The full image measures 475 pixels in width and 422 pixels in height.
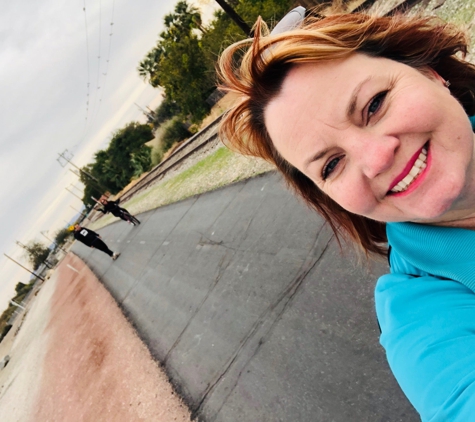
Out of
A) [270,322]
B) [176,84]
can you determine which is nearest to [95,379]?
[270,322]

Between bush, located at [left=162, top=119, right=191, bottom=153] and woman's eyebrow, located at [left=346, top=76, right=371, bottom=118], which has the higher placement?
bush, located at [left=162, top=119, right=191, bottom=153]

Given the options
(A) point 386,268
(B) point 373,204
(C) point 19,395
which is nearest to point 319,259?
(A) point 386,268

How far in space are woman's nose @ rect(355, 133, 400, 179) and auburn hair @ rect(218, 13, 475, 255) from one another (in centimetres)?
42

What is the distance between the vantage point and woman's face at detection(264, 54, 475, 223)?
1265 millimetres

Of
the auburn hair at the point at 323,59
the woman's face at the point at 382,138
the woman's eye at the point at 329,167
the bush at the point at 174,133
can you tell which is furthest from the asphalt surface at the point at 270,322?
the bush at the point at 174,133

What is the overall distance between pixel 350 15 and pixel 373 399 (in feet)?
8.72

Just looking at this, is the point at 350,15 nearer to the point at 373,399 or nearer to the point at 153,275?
the point at 373,399

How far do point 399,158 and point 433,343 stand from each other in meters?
0.73

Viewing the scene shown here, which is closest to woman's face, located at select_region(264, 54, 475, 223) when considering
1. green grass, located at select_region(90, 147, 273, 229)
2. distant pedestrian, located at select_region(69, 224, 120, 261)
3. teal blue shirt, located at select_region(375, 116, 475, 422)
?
teal blue shirt, located at select_region(375, 116, 475, 422)

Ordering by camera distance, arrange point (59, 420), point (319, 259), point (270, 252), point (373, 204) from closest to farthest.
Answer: point (373, 204) < point (319, 259) < point (270, 252) < point (59, 420)

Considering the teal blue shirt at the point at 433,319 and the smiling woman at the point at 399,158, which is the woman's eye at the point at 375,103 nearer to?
the smiling woman at the point at 399,158

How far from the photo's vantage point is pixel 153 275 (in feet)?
27.6

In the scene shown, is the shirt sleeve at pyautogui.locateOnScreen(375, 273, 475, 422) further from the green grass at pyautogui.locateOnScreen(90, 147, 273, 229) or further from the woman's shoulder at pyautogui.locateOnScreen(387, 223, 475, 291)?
the green grass at pyautogui.locateOnScreen(90, 147, 273, 229)

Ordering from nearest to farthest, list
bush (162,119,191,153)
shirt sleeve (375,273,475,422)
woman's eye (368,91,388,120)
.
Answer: shirt sleeve (375,273,475,422) → woman's eye (368,91,388,120) → bush (162,119,191,153)
